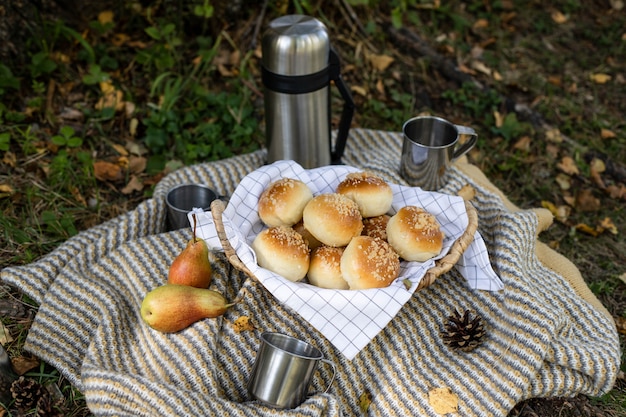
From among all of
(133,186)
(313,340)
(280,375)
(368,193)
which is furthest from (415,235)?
(133,186)

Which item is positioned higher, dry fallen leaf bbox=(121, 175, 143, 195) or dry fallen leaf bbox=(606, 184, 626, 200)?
dry fallen leaf bbox=(121, 175, 143, 195)

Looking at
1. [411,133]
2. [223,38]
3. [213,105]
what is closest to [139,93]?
[213,105]

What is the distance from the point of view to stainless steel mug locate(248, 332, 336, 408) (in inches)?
68.4

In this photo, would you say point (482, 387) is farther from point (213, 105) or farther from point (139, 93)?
point (139, 93)

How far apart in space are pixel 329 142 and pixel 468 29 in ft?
6.76

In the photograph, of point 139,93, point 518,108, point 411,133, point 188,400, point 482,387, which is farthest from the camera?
point 518,108

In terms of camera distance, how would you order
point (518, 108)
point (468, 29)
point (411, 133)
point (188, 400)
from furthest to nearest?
point (468, 29), point (518, 108), point (411, 133), point (188, 400)

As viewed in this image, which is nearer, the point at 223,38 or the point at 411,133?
the point at 411,133

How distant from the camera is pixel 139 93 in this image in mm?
3453

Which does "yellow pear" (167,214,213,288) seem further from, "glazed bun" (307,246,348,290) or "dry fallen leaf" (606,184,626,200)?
"dry fallen leaf" (606,184,626,200)

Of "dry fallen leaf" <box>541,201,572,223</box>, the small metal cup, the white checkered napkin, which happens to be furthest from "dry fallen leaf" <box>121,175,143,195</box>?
"dry fallen leaf" <box>541,201,572,223</box>

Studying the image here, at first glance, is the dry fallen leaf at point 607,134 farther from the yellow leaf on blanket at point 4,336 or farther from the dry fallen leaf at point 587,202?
the yellow leaf on blanket at point 4,336

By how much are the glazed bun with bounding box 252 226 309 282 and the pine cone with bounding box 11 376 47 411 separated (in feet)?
2.55

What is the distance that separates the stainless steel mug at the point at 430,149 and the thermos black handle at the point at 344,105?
0.25 meters
